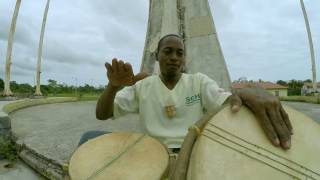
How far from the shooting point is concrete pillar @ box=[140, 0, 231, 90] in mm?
5594

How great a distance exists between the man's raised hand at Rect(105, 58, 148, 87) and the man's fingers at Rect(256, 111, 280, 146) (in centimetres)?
59

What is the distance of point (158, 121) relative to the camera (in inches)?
70.1

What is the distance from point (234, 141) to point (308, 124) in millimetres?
Answer: 354

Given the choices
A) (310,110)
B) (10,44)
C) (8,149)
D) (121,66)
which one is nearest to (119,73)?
(121,66)

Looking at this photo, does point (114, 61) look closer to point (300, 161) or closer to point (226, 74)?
point (300, 161)

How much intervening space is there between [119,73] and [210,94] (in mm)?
571

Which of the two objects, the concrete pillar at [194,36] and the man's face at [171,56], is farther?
the concrete pillar at [194,36]

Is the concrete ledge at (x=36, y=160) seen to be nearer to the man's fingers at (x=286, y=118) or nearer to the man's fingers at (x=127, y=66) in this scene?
the man's fingers at (x=127, y=66)

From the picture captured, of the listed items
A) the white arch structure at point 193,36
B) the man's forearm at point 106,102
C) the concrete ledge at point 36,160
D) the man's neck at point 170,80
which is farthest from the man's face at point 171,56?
the white arch structure at point 193,36

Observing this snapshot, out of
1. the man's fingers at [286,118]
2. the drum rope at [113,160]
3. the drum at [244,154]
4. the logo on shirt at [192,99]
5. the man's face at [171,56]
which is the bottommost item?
the drum rope at [113,160]

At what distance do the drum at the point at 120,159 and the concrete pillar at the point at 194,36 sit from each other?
13.5 feet

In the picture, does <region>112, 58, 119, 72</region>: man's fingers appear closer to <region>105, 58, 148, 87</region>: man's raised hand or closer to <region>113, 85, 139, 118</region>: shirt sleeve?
<region>105, 58, 148, 87</region>: man's raised hand

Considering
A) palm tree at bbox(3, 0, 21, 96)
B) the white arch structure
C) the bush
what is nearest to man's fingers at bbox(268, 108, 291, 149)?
the bush

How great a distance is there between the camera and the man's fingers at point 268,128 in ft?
3.52
